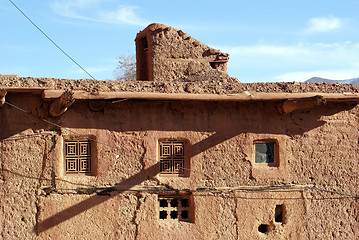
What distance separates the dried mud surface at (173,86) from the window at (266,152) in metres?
0.91

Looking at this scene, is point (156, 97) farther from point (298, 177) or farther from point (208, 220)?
point (298, 177)

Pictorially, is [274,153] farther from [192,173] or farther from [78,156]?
[78,156]

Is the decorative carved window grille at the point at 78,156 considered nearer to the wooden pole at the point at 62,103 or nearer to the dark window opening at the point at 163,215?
the wooden pole at the point at 62,103

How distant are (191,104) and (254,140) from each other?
1.23 metres

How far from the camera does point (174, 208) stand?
806 centimetres

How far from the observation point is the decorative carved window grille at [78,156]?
7785 millimetres

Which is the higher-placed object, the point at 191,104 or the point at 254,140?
the point at 191,104

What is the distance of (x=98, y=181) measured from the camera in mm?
7742

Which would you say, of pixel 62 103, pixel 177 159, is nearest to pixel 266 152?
pixel 177 159

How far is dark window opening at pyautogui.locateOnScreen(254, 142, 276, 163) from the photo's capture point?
837cm

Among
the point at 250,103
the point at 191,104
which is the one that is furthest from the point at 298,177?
the point at 191,104

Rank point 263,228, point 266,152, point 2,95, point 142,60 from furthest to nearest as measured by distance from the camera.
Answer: point 142,60
point 266,152
point 263,228
point 2,95

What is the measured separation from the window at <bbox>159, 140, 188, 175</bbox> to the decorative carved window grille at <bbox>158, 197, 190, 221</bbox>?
1.46 ft

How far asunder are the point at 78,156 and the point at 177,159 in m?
1.61
